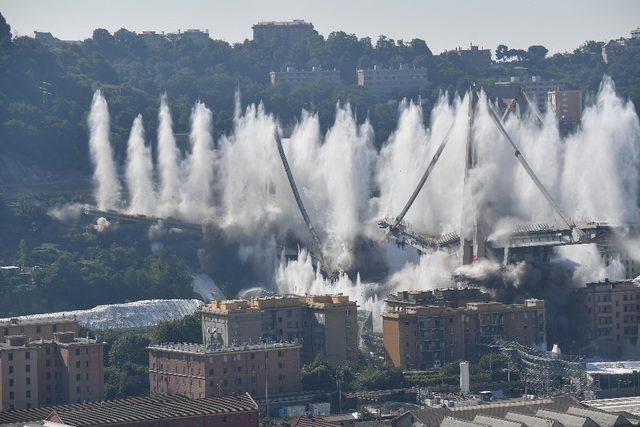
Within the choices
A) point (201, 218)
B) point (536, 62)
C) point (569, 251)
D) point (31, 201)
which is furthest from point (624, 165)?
point (536, 62)

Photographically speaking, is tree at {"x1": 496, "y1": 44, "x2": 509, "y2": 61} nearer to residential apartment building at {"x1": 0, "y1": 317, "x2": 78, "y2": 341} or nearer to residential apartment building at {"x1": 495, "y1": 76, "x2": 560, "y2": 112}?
residential apartment building at {"x1": 495, "y1": 76, "x2": 560, "y2": 112}

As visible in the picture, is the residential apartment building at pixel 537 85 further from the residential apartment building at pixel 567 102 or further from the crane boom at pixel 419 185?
the crane boom at pixel 419 185

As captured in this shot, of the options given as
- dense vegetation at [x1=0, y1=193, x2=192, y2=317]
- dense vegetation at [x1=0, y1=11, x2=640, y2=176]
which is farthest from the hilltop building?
dense vegetation at [x1=0, y1=193, x2=192, y2=317]

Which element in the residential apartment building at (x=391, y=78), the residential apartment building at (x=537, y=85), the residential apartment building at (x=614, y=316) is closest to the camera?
the residential apartment building at (x=614, y=316)

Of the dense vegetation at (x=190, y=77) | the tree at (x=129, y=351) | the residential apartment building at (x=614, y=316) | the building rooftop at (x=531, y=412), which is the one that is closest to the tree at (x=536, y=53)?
the dense vegetation at (x=190, y=77)

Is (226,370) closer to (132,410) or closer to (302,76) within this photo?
(132,410)

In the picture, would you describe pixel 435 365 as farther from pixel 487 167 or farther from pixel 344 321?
pixel 487 167
